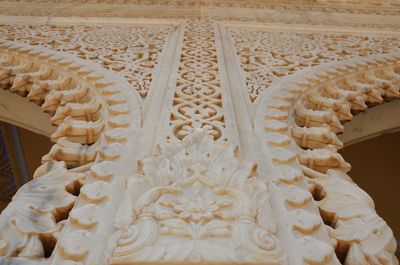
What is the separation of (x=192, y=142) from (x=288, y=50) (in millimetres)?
920

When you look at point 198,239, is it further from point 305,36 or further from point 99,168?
point 305,36

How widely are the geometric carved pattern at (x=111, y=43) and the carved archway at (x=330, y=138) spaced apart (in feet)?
1.31

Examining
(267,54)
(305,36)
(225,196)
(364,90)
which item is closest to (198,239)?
(225,196)

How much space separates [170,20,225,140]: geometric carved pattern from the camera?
0.92 metres

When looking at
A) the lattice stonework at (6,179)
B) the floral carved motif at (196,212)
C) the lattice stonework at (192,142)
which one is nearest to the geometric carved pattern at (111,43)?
the lattice stonework at (192,142)

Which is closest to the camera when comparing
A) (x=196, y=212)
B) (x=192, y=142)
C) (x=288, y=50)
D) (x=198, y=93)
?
(x=196, y=212)

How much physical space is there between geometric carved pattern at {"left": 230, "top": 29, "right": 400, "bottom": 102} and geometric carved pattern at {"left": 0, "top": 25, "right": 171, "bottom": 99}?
1.03ft

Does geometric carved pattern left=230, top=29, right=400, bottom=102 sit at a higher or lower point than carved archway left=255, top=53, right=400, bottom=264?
higher

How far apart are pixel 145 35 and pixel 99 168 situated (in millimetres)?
1127

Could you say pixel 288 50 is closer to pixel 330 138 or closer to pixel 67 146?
pixel 330 138

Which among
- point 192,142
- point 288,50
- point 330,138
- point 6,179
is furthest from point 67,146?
point 6,179

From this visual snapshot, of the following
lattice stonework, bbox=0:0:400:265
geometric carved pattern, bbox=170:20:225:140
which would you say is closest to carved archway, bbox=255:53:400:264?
lattice stonework, bbox=0:0:400:265

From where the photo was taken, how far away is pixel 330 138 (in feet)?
3.13

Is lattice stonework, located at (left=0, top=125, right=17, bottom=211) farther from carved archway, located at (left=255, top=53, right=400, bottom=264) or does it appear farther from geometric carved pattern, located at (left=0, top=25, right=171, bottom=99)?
carved archway, located at (left=255, top=53, right=400, bottom=264)
